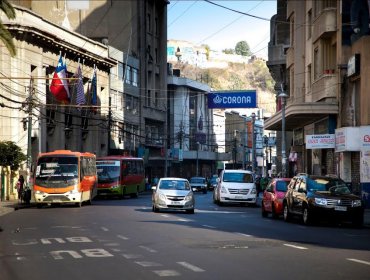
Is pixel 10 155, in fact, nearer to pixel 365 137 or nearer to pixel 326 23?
pixel 326 23

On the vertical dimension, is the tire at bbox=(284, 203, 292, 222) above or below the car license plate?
below

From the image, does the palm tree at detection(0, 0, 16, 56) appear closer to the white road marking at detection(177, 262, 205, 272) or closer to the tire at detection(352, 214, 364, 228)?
the tire at detection(352, 214, 364, 228)

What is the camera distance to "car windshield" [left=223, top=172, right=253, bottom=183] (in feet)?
144

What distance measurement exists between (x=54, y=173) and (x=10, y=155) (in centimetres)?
802

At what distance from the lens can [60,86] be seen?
58.8 meters

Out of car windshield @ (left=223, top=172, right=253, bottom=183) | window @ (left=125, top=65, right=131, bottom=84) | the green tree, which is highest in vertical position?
window @ (left=125, top=65, right=131, bottom=84)

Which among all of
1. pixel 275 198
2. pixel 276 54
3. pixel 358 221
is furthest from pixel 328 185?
pixel 276 54

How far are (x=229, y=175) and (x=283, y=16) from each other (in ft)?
95.9

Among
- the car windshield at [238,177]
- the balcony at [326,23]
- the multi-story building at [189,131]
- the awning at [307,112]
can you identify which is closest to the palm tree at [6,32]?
the car windshield at [238,177]

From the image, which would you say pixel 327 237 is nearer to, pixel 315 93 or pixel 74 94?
pixel 315 93

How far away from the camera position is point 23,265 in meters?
14.2

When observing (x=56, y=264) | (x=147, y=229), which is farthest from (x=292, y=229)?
(x=56, y=264)

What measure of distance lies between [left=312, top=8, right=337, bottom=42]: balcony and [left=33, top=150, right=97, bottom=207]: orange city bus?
1629 centimetres

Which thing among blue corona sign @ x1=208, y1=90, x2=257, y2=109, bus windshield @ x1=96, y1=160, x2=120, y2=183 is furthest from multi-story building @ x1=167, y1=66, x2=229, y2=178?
blue corona sign @ x1=208, y1=90, x2=257, y2=109
